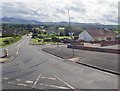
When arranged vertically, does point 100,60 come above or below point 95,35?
below

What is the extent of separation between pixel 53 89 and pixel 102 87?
273 cm

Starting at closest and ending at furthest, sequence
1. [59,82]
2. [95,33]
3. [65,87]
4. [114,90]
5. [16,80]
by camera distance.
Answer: [114,90] < [65,87] < [59,82] < [16,80] < [95,33]

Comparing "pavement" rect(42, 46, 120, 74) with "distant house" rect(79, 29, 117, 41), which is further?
"distant house" rect(79, 29, 117, 41)

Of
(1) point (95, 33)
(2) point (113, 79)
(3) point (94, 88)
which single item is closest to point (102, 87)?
(3) point (94, 88)

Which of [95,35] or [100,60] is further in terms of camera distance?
[95,35]

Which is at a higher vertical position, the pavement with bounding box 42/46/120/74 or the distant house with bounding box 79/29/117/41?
the distant house with bounding box 79/29/117/41

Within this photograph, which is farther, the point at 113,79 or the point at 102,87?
the point at 113,79

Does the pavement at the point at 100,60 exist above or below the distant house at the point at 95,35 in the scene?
below

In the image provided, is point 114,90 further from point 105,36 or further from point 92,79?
point 105,36

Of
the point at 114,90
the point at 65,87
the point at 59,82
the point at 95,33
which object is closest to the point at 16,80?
the point at 59,82

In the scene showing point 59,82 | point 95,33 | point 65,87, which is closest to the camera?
point 65,87

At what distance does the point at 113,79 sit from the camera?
14789mm

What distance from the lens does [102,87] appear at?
1264 centimetres

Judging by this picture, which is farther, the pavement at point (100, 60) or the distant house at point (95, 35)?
the distant house at point (95, 35)
